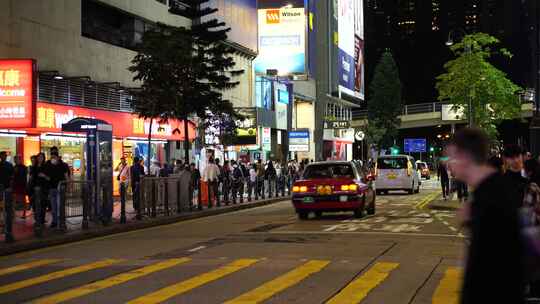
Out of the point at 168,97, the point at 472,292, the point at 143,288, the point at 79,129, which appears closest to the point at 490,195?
the point at 472,292

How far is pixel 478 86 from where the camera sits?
36844 mm

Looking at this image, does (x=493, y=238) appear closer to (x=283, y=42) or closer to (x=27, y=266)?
(x=27, y=266)

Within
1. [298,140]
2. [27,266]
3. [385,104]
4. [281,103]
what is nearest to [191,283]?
[27,266]

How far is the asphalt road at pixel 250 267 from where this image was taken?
9578 millimetres

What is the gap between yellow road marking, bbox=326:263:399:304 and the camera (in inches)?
361

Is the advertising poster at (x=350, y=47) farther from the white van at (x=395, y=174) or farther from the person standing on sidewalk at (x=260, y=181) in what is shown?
the person standing on sidewalk at (x=260, y=181)

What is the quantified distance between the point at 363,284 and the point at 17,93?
16.2 meters

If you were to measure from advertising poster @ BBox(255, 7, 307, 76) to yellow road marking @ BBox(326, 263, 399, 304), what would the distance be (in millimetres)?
50111

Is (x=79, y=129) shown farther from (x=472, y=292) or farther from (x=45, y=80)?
(x=472, y=292)

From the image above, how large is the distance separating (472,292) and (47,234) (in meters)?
15.0

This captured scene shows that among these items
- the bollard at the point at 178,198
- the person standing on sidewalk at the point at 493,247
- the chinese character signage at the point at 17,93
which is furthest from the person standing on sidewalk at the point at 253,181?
the person standing on sidewalk at the point at 493,247

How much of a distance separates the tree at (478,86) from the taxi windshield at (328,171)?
48.7ft

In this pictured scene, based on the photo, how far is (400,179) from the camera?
39750mm

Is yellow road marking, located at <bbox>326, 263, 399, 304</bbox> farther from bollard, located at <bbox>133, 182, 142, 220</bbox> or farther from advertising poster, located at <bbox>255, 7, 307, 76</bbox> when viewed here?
advertising poster, located at <bbox>255, 7, 307, 76</bbox>
